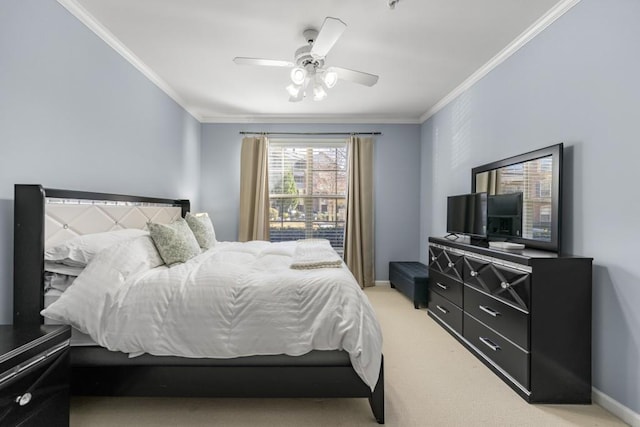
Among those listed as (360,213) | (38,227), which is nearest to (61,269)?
(38,227)

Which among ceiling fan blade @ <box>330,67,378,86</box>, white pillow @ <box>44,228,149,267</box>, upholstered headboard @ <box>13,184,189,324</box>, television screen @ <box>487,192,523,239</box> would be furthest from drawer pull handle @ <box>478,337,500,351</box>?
upholstered headboard @ <box>13,184,189,324</box>

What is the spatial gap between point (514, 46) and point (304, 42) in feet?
5.89

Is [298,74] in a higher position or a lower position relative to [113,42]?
lower

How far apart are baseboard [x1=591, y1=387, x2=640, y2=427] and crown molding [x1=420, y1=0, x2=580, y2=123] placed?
250cm

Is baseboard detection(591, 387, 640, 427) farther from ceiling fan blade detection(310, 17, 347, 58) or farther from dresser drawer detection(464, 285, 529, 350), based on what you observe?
ceiling fan blade detection(310, 17, 347, 58)

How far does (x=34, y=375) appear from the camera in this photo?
1.30 m

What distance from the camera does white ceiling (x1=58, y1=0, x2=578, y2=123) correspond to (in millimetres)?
2176

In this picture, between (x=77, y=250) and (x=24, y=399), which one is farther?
(x=77, y=250)

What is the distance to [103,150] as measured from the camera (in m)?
2.49

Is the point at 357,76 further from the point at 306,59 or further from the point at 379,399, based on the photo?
the point at 379,399

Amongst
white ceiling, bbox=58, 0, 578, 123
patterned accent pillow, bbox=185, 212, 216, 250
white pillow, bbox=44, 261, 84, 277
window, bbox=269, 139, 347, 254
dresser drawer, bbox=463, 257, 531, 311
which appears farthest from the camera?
window, bbox=269, 139, 347, 254

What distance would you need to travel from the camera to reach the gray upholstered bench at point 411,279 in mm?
3684

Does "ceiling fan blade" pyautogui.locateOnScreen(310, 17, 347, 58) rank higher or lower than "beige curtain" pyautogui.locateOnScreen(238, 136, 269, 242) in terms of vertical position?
higher

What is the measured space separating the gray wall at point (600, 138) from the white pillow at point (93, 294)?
2.87 meters
